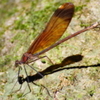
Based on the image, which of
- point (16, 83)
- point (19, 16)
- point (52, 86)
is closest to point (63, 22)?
point (52, 86)

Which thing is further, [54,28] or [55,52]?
[55,52]

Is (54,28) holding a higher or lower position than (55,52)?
higher

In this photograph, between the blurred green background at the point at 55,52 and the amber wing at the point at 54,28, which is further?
the amber wing at the point at 54,28

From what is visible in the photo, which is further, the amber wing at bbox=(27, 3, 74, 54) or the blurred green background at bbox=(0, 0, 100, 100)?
the amber wing at bbox=(27, 3, 74, 54)

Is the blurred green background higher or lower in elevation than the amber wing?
lower

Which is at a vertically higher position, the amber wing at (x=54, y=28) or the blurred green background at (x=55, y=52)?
the amber wing at (x=54, y=28)
